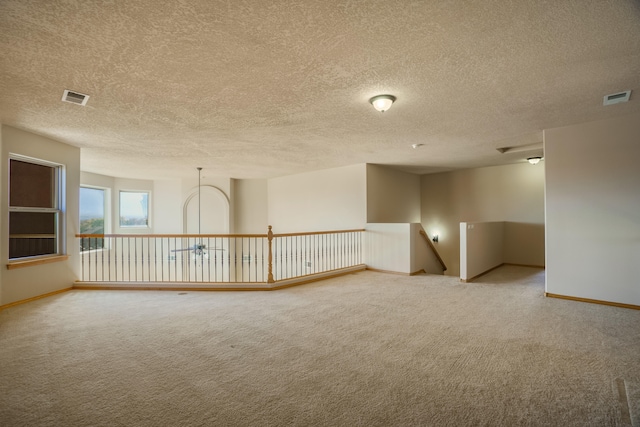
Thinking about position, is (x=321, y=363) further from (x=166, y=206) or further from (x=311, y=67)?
(x=166, y=206)

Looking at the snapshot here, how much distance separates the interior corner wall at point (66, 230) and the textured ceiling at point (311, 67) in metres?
0.28

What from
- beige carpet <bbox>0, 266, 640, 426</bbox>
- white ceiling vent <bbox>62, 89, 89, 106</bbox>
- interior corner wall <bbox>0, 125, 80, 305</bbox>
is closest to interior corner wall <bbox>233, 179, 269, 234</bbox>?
interior corner wall <bbox>0, 125, 80, 305</bbox>

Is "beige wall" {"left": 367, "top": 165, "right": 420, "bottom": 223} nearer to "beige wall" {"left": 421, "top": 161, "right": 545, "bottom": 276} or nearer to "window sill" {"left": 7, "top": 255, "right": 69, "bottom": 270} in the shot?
"beige wall" {"left": 421, "top": 161, "right": 545, "bottom": 276}

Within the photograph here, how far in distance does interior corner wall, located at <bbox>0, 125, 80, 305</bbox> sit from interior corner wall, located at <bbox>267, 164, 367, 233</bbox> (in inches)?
208

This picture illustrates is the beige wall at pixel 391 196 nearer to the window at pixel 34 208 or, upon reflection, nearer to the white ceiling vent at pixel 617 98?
the white ceiling vent at pixel 617 98

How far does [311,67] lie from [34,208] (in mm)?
5327

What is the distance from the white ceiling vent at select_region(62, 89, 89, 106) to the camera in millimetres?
3286

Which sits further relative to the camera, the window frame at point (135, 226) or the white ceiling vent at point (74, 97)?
the window frame at point (135, 226)

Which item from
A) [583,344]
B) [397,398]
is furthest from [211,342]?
[583,344]

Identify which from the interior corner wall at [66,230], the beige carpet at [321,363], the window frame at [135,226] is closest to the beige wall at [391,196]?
the beige carpet at [321,363]

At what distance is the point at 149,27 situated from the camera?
2.19 metres

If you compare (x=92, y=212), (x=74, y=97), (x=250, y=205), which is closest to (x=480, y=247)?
(x=250, y=205)

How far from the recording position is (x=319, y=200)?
855 cm

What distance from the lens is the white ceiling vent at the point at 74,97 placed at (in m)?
3.29
